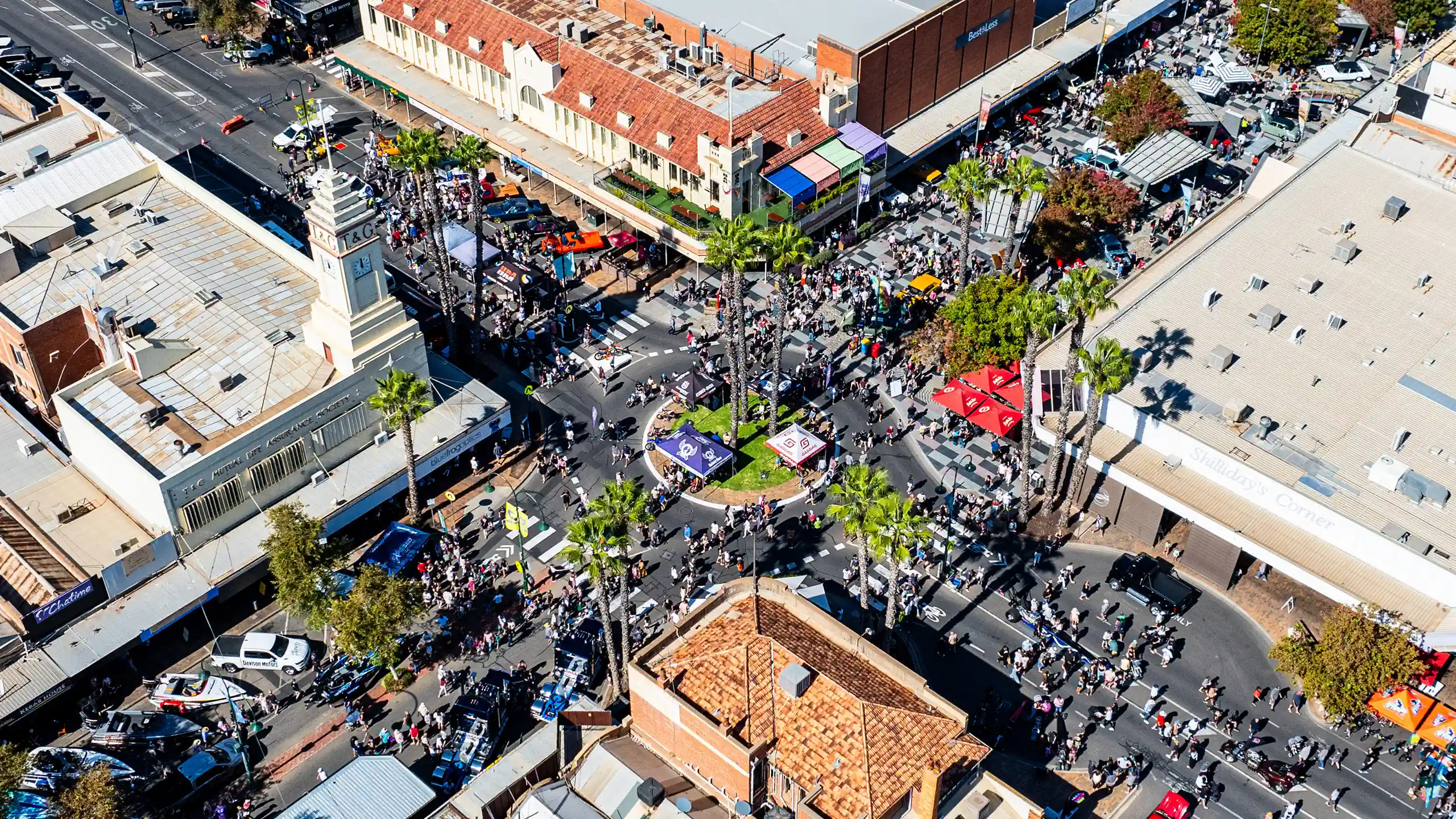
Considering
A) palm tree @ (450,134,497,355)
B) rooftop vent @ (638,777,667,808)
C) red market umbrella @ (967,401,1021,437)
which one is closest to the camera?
rooftop vent @ (638,777,667,808)

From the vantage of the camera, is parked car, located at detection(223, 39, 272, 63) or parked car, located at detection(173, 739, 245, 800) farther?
parked car, located at detection(223, 39, 272, 63)

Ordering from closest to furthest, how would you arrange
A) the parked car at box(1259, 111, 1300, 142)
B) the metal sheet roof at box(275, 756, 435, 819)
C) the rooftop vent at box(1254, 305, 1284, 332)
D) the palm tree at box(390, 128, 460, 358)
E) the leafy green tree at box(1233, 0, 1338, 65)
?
the metal sheet roof at box(275, 756, 435, 819) → the rooftop vent at box(1254, 305, 1284, 332) → the palm tree at box(390, 128, 460, 358) → the parked car at box(1259, 111, 1300, 142) → the leafy green tree at box(1233, 0, 1338, 65)

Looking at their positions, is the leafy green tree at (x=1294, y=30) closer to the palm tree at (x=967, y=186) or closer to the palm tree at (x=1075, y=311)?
the palm tree at (x=967, y=186)

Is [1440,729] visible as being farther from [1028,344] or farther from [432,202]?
[432,202]

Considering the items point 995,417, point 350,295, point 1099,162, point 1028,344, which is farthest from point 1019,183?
point 350,295

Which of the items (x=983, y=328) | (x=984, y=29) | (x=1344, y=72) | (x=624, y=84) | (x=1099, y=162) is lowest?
(x=1099, y=162)

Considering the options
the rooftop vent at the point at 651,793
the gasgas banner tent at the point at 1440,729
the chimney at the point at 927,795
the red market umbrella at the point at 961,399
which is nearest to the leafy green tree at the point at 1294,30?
the red market umbrella at the point at 961,399

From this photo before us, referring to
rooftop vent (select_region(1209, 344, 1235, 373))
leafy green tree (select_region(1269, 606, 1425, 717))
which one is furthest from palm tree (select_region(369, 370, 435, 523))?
leafy green tree (select_region(1269, 606, 1425, 717))

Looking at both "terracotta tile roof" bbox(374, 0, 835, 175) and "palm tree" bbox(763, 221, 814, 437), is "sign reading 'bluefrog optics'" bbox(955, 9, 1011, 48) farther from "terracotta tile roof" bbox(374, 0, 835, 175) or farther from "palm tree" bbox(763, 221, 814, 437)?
"palm tree" bbox(763, 221, 814, 437)
